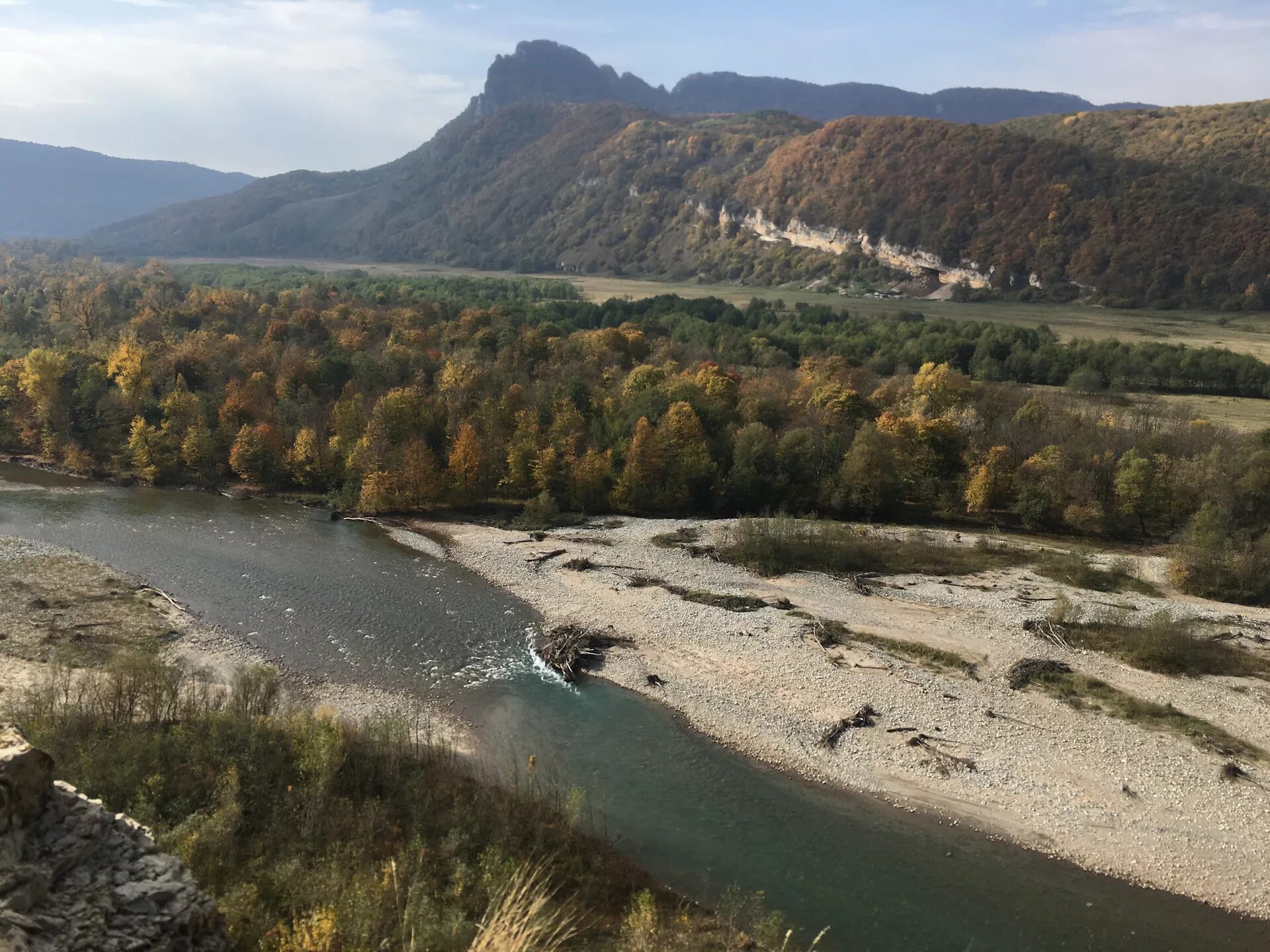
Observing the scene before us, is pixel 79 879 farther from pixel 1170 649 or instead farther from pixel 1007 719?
pixel 1170 649

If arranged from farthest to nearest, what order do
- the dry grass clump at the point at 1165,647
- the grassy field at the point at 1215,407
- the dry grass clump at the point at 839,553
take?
the grassy field at the point at 1215,407 < the dry grass clump at the point at 839,553 < the dry grass clump at the point at 1165,647

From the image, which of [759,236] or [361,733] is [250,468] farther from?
[759,236]

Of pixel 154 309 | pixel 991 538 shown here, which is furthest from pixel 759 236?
pixel 991 538

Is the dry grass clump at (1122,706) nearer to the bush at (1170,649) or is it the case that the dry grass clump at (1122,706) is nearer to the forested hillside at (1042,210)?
the bush at (1170,649)

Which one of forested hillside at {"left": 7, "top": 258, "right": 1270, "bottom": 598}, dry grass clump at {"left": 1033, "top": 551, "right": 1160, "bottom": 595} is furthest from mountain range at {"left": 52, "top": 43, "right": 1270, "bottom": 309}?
dry grass clump at {"left": 1033, "top": 551, "right": 1160, "bottom": 595}

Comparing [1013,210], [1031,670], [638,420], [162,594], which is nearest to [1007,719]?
[1031,670]

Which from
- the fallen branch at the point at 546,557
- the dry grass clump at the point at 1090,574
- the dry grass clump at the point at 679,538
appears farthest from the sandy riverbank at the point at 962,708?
the dry grass clump at the point at 679,538
